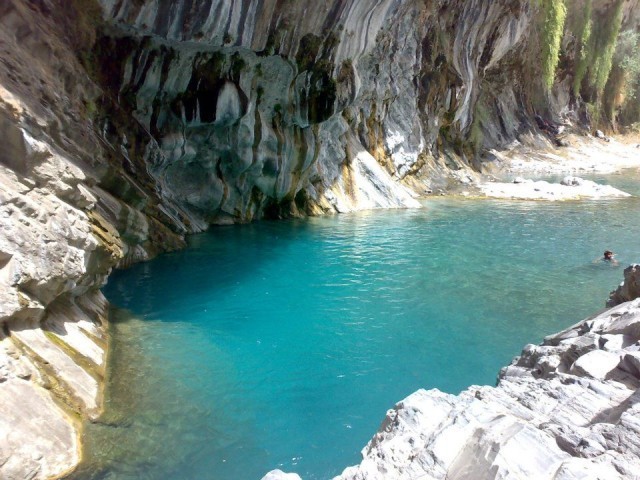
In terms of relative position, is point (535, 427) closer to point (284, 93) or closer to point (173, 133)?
point (173, 133)

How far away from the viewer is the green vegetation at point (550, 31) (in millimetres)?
45125

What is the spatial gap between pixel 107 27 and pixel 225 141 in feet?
22.3

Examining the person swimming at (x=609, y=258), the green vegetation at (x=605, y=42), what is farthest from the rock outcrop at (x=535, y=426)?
the green vegetation at (x=605, y=42)

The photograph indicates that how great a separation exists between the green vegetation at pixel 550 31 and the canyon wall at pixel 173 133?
708 cm

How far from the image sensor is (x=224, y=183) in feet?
76.6

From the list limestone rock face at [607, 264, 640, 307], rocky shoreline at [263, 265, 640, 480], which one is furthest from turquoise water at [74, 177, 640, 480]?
limestone rock face at [607, 264, 640, 307]

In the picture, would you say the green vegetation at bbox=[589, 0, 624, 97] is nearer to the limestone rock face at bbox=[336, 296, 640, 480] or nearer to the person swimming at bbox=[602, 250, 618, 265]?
the person swimming at bbox=[602, 250, 618, 265]

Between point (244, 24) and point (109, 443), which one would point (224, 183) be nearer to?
point (244, 24)

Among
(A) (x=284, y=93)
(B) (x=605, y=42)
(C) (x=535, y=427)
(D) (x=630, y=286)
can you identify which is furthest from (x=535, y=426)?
(B) (x=605, y=42)

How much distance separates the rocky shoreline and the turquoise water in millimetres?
2288

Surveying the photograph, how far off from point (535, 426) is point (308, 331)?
23.5 ft

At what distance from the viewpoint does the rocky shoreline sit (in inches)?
151

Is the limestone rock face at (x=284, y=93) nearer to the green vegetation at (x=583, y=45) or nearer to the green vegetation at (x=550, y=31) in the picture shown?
the green vegetation at (x=550, y=31)

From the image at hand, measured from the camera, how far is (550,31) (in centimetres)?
4672
